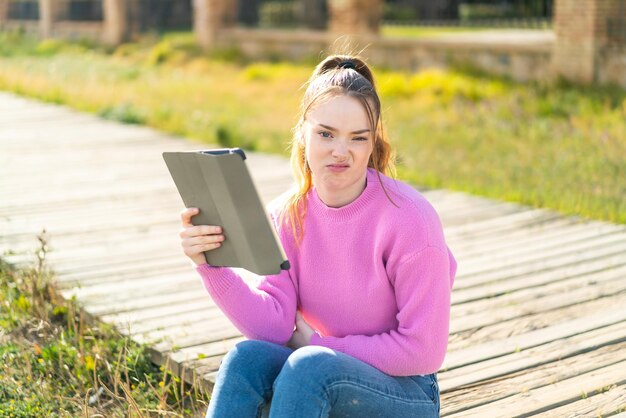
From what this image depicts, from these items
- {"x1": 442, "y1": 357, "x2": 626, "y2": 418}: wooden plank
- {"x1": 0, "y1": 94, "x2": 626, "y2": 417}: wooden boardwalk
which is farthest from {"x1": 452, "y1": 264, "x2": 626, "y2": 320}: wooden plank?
{"x1": 442, "y1": 357, "x2": 626, "y2": 418}: wooden plank

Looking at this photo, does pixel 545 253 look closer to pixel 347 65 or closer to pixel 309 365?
pixel 347 65

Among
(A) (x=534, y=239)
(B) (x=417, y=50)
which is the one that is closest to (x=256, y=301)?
(A) (x=534, y=239)

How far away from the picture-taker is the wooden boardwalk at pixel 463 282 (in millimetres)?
3709

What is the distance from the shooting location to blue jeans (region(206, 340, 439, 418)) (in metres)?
2.62

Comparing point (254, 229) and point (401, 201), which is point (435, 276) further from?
point (254, 229)

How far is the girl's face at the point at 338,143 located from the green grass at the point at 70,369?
1.05m

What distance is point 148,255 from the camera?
18.6 ft

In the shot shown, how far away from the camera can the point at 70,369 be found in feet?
13.3

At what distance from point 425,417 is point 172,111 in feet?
30.7

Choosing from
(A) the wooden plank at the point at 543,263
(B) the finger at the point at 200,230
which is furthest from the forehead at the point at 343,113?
(A) the wooden plank at the point at 543,263

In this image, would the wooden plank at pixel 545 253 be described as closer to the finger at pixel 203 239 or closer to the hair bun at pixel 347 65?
the hair bun at pixel 347 65

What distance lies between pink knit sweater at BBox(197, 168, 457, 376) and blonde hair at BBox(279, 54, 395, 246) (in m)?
0.04

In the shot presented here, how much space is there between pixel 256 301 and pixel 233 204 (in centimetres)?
42

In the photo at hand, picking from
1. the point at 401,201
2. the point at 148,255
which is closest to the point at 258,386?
the point at 401,201
